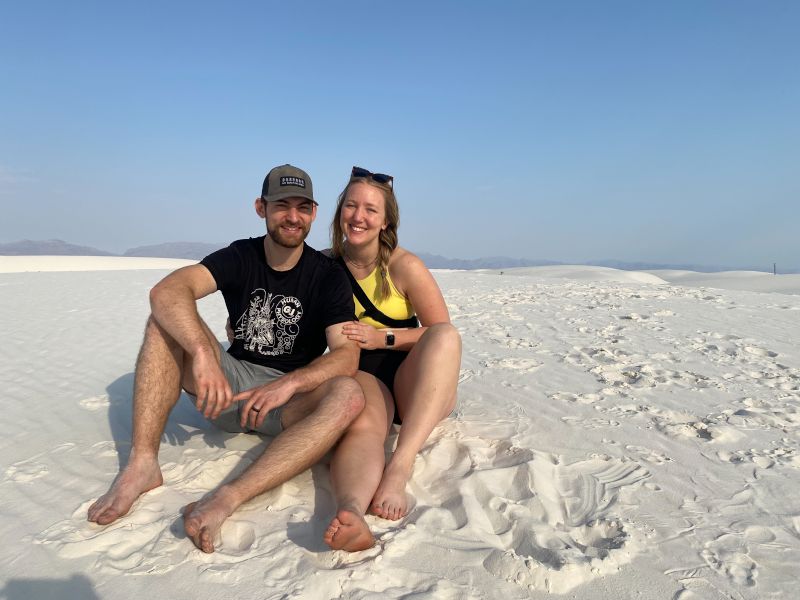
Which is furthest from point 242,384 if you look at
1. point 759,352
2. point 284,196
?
point 759,352

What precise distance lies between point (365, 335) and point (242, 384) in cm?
71

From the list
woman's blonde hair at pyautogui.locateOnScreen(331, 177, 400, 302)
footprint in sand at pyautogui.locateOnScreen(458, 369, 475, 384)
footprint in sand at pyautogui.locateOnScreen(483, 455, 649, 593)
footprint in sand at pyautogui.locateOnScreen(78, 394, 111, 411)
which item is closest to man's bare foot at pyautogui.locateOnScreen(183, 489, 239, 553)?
footprint in sand at pyautogui.locateOnScreen(483, 455, 649, 593)

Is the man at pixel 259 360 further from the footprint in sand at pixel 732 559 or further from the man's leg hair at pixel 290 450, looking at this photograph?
the footprint in sand at pixel 732 559

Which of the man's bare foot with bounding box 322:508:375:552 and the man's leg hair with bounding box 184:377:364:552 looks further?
the man's leg hair with bounding box 184:377:364:552

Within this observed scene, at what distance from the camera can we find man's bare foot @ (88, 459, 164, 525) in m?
2.25

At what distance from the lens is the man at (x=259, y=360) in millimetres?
2359

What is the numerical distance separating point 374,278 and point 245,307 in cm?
76

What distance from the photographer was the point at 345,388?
8.36 feet

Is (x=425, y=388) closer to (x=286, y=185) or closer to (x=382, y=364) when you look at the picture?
(x=382, y=364)

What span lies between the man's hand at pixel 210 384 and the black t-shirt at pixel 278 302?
1.54 feet

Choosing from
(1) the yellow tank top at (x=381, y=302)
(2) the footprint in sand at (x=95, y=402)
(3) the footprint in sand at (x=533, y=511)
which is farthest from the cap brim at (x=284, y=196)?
(2) the footprint in sand at (x=95, y=402)

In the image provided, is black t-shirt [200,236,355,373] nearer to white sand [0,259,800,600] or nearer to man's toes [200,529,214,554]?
white sand [0,259,800,600]

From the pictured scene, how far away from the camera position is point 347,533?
76.6 inches

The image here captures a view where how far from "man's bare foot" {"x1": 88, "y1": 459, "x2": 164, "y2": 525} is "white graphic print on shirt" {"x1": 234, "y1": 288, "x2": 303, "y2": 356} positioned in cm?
78
